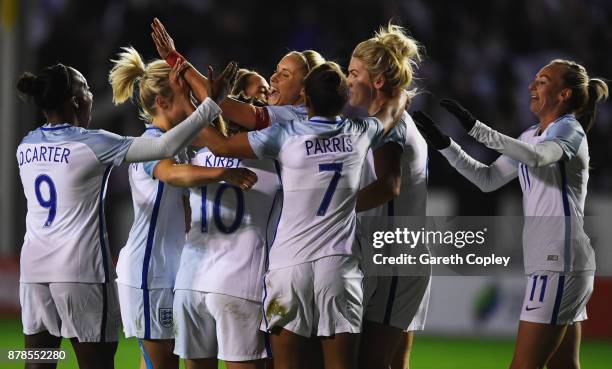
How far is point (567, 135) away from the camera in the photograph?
5379 millimetres

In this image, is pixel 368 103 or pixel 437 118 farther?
pixel 437 118

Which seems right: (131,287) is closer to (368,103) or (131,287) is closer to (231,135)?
(231,135)

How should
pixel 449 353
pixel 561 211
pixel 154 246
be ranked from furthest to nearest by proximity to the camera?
pixel 449 353 → pixel 561 211 → pixel 154 246

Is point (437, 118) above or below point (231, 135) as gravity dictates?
above

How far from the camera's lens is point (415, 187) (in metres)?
5.34

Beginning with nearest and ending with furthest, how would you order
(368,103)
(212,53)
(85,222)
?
(85,222) → (368,103) → (212,53)

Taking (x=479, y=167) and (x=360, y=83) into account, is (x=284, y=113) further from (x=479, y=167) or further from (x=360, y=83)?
(x=479, y=167)

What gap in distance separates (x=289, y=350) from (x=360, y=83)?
4.80ft

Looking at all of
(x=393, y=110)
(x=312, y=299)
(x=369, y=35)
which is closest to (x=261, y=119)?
(x=393, y=110)

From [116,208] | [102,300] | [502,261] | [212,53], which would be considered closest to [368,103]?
[102,300]

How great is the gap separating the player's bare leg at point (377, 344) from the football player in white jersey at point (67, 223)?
48.6 inches

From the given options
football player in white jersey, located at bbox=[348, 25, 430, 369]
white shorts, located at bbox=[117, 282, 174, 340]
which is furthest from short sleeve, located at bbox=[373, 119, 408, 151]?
white shorts, located at bbox=[117, 282, 174, 340]

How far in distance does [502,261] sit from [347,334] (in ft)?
28.1

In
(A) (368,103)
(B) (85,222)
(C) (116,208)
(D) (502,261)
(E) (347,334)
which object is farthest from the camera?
(C) (116,208)
